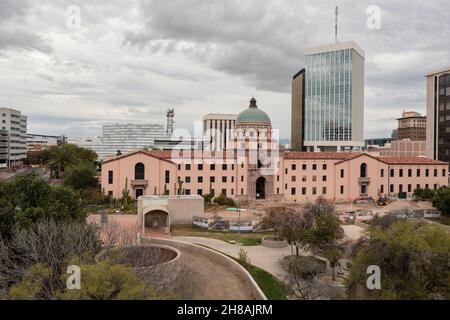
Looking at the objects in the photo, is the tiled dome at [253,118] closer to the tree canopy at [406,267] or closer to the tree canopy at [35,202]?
the tree canopy at [35,202]

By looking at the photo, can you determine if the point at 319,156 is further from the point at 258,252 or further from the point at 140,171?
the point at 258,252

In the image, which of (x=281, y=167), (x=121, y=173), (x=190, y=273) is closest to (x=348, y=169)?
(x=281, y=167)

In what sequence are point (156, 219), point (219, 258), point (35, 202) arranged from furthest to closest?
1. point (156, 219)
2. point (219, 258)
3. point (35, 202)

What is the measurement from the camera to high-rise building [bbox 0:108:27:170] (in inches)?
3881

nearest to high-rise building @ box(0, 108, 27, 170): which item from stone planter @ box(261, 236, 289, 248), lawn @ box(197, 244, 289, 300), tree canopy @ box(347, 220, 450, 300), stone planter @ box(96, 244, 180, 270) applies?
stone planter @ box(261, 236, 289, 248)

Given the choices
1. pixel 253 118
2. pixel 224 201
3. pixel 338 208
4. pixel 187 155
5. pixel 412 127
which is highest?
pixel 412 127

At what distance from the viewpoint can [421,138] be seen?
152 m

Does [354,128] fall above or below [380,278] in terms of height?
A: above

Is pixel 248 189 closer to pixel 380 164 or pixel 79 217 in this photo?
pixel 380 164

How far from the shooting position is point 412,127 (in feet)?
509

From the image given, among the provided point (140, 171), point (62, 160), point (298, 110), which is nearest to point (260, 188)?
point (140, 171)

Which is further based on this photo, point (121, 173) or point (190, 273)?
point (121, 173)

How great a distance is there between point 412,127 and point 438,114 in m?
86.1
